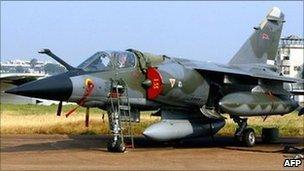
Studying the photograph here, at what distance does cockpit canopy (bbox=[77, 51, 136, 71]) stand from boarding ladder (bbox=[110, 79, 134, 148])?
0.44 metres

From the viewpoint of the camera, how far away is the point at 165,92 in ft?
49.1

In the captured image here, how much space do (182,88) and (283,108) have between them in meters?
3.57

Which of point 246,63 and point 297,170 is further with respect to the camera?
point 246,63

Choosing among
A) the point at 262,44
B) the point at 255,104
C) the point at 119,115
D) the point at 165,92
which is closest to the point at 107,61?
the point at 119,115

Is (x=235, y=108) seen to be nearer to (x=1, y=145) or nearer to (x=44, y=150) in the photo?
(x=44, y=150)

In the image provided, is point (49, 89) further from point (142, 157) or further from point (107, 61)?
point (142, 157)

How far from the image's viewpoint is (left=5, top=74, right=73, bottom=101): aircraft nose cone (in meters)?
12.5

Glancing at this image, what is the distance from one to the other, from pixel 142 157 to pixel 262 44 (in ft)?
29.7

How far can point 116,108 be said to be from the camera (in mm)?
14297

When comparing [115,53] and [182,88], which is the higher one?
[115,53]

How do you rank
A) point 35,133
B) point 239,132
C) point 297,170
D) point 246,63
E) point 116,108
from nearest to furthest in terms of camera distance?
point 297,170 < point 116,108 < point 239,132 < point 246,63 < point 35,133

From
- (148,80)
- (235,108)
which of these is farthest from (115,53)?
(235,108)

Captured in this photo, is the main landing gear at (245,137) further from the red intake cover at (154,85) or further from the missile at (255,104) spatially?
the red intake cover at (154,85)

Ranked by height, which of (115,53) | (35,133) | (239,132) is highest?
(115,53)
